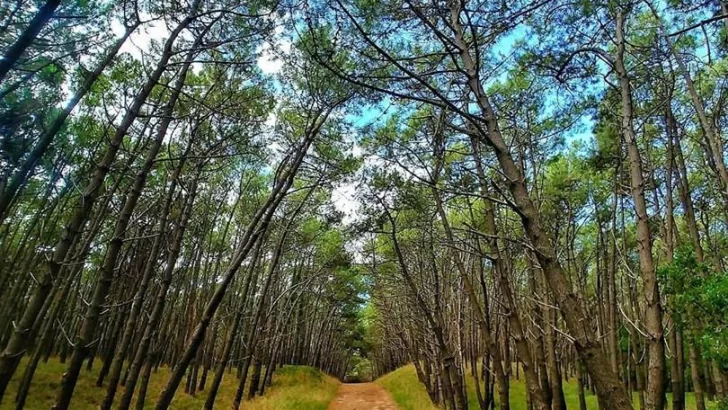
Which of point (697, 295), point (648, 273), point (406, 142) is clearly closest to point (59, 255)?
point (406, 142)

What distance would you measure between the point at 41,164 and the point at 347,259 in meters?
11.4

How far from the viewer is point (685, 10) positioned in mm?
5656

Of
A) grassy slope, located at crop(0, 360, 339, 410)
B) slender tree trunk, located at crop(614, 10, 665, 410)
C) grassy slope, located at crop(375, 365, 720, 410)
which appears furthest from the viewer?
grassy slope, located at crop(375, 365, 720, 410)

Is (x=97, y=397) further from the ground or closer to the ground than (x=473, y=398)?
closer to the ground

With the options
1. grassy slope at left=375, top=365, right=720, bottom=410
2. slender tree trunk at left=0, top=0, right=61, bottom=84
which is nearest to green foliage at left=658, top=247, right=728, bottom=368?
slender tree trunk at left=0, top=0, right=61, bottom=84

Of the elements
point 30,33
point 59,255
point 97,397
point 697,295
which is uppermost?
point 30,33

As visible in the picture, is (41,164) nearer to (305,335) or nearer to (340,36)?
(340,36)

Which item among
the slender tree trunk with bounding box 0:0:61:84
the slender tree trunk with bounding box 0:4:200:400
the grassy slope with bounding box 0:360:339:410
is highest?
the slender tree trunk with bounding box 0:0:61:84

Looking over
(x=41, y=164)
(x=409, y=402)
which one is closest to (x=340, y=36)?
(x=41, y=164)

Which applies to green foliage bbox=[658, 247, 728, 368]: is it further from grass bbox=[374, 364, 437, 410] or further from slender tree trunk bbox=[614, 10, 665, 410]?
grass bbox=[374, 364, 437, 410]

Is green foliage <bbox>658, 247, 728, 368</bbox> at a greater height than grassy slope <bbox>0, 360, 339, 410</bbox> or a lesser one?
greater

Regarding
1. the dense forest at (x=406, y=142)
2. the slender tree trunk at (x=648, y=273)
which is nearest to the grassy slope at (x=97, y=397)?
the dense forest at (x=406, y=142)

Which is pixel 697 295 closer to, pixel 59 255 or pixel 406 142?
pixel 406 142

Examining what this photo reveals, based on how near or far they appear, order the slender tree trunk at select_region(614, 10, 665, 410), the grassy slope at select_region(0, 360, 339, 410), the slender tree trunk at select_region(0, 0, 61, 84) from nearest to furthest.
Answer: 1. the slender tree trunk at select_region(0, 0, 61, 84)
2. the slender tree trunk at select_region(614, 10, 665, 410)
3. the grassy slope at select_region(0, 360, 339, 410)
